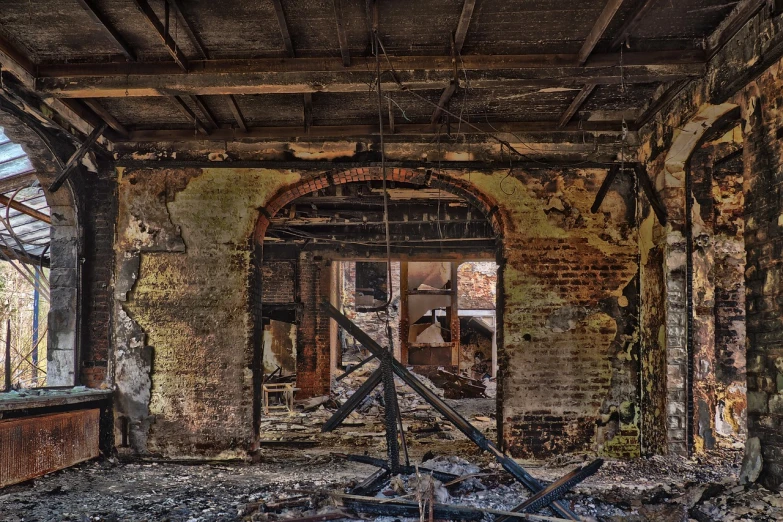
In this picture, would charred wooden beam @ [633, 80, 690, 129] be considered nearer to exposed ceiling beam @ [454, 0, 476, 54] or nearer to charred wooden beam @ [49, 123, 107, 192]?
exposed ceiling beam @ [454, 0, 476, 54]

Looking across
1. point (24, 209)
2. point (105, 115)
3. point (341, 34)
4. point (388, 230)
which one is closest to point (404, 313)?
point (24, 209)

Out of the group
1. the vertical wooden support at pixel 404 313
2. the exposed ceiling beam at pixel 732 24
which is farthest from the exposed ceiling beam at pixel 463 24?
the vertical wooden support at pixel 404 313

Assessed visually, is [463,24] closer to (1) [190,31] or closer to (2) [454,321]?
(1) [190,31]

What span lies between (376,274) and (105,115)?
41.2 ft

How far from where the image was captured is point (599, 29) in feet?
12.2

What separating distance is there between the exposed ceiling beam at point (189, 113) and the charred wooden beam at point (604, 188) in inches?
165

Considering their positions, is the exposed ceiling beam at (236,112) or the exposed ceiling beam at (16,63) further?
the exposed ceiling beam at (236,112)

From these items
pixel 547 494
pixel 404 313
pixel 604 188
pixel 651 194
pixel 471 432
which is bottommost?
pixel 547 494

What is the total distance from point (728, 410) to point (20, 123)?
7529mm

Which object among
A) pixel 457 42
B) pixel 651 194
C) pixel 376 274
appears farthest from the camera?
pixel 376 274

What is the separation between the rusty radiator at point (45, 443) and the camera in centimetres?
428

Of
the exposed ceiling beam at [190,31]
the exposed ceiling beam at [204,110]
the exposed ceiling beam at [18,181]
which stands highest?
the exposed ceiling beam at [190,31]

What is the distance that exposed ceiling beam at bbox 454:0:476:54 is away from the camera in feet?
11.4

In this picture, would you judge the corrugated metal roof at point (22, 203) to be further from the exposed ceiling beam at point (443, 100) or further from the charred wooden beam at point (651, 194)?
the charred wooden beam at point (651, 194)
